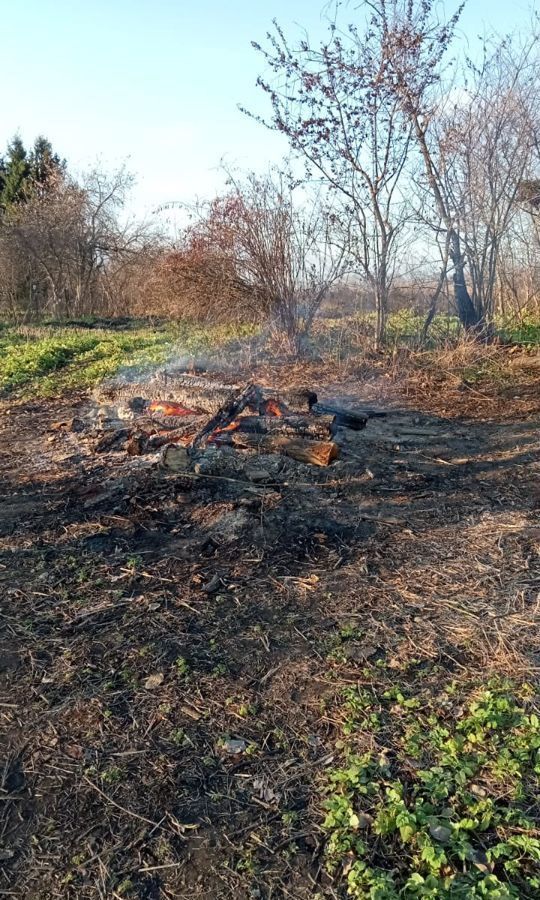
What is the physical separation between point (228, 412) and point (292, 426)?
653 mm

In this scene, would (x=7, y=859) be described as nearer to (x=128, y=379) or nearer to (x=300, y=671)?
(x=300, y=671)

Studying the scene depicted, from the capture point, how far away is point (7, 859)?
1.74 meters

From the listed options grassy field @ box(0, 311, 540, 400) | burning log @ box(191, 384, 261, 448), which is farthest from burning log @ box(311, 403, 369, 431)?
grassy field @ box(0, 311, 540, 400)

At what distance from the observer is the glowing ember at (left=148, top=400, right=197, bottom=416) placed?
236 inches

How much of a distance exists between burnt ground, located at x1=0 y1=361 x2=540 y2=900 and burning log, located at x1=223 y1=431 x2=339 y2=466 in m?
0.14

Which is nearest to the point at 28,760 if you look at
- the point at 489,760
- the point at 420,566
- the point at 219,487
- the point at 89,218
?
the point at 489,760

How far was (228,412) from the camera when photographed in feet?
17.3

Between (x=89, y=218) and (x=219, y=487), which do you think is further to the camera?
(x=89, y=218)

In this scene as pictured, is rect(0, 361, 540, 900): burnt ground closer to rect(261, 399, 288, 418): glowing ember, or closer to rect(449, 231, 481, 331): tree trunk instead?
rect(261, 399, 288, 418): glowing ember

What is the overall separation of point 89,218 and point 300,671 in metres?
24.9

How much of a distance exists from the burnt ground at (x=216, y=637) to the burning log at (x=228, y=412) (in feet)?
1.83

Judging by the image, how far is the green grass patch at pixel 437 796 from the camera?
5.29 ft

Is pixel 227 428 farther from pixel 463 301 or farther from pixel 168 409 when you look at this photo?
pixel 463 301

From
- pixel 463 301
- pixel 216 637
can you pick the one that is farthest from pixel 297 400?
pixel 463 301
